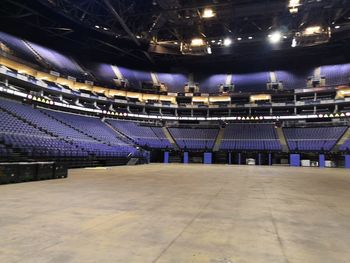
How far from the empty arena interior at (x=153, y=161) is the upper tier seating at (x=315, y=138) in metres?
0.25

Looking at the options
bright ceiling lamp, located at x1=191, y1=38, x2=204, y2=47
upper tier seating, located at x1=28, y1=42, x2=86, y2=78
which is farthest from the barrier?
upper tier seating, located at x1=28, y1=42, x2=86, y2=78

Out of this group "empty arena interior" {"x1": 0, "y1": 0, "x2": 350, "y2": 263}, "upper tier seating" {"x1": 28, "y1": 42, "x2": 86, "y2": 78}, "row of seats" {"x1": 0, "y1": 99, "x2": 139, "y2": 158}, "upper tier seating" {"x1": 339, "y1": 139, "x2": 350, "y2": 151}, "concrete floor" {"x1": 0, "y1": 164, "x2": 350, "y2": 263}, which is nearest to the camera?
"concrete floor" {"x1": 0, "y1": 164, "x2": 350, "y2": 263}

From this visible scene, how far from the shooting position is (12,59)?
1404 inches

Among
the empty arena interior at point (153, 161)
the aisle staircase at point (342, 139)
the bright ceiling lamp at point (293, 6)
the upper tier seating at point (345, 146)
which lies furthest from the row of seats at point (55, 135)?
the upper tier seating at point (345, 146)

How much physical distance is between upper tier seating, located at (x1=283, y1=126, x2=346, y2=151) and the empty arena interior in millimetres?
252

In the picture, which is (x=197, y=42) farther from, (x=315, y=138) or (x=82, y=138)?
(x=315, y=138)

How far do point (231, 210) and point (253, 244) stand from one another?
306cm

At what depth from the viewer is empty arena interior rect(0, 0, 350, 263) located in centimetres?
477

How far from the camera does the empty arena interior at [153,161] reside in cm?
477

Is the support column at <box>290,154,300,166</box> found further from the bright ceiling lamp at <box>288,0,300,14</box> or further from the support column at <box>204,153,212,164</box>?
the bright ceiling lamp at <box>288,0,300,14</box>

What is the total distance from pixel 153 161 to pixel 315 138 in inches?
1069

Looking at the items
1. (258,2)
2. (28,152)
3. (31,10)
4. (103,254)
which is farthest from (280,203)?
(31,10)

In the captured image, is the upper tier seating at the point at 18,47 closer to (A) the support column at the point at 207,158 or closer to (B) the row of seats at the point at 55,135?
(B) the row of seats at the point at 55,135

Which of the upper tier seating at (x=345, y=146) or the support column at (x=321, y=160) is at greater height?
the upper tier seating at (x=345, y=146)
